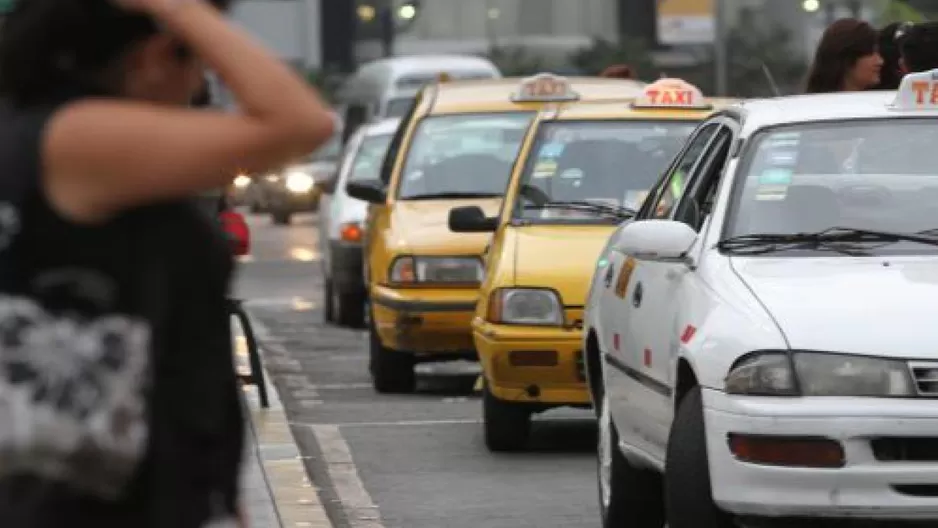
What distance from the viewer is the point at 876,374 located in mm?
7105

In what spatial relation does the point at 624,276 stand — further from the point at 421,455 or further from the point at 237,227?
the point at 421,455

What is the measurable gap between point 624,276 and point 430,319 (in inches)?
210

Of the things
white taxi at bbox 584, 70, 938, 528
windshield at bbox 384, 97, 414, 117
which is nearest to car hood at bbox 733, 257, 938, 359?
white taxi at bbox 584, 70, 938, 528

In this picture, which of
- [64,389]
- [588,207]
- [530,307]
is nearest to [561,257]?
[530,307]

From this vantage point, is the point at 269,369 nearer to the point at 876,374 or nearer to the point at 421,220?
the point at 421,220

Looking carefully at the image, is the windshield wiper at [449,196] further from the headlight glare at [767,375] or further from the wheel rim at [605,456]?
the headlight glare at [767,375]

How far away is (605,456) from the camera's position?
9.12m

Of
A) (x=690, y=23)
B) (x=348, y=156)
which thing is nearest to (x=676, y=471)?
(x=348, y=156)

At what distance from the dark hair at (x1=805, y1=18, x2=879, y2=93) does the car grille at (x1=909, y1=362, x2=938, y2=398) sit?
4483mm

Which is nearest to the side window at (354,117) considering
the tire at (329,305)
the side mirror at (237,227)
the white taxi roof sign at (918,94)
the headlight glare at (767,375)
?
the tire at (329,305)

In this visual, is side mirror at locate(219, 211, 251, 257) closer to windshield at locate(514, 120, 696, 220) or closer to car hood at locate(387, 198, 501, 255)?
windshield at locate(514, 120, 696, 220)

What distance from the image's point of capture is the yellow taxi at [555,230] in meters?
11.7

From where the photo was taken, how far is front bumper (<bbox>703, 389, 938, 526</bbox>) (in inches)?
277

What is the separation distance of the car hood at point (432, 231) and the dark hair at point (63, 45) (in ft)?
35.0
